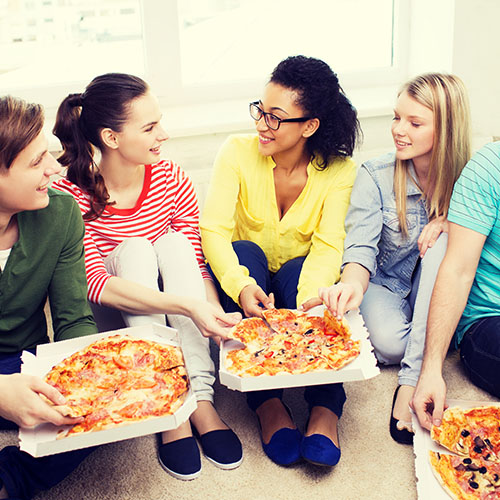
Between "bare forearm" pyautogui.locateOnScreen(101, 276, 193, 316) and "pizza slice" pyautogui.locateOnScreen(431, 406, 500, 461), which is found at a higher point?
"bare forearm" pyautogui.locateOnScreen(101, 276, 193, 316)

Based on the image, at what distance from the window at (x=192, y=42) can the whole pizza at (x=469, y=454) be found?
6.54ft

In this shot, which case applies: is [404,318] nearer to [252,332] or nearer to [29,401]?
[252,332]

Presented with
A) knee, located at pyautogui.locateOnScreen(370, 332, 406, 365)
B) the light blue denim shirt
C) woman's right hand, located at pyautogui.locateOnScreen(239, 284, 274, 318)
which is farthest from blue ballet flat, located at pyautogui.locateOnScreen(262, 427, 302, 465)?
the light blue denim shirt

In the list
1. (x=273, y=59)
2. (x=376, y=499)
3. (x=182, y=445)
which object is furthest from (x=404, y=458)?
(x=273, y=59)

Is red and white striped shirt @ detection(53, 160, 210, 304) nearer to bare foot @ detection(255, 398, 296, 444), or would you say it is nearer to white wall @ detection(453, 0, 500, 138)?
bare foot @ detection(255, 398, 296, 444)

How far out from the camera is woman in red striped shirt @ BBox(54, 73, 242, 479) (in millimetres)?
1836

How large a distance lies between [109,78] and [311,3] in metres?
1.49

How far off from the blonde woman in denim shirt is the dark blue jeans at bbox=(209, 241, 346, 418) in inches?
6.7

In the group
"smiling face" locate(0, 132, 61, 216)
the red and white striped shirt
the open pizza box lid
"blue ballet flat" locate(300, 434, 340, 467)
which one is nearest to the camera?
the open pizza box lid

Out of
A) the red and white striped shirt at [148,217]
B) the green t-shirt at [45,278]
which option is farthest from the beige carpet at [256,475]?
the red and white striped shirt at [148,217]

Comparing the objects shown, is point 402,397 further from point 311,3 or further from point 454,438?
point 311,3

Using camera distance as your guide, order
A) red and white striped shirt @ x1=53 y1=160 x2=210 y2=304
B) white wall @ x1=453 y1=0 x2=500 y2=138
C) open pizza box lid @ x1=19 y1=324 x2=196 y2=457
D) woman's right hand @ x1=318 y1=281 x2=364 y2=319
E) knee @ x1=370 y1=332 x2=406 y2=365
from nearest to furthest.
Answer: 1. open pizza box lid @ x1=19 y1=324 x2=196 y2=457
2. woman's right hand @ x1=318 y1=281 x2=364 y2=319
3. red and white striped shirt @ x1=53 y1=160 x2=210 y2=304
4. knee @ x1=370 y1=332 x2=406 y2=365
5. white wall @ x1=453 y1=0 x2=500 y2=138

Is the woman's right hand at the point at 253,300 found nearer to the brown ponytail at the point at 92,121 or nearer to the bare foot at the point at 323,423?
the bare foot at the point at 323,423

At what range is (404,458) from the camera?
1.80 metres
